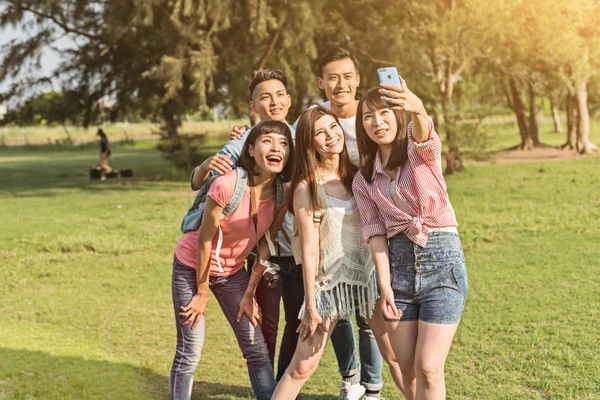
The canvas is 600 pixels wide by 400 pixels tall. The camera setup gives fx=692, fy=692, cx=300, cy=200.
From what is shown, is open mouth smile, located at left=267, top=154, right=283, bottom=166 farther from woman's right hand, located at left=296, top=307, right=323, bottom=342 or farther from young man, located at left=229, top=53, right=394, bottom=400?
woman's right hand, located at left=296, top=307, right=323, bottom=342

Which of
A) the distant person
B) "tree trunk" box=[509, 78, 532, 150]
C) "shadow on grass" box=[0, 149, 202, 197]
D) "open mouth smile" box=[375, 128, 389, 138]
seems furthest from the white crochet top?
"tree trunk" box=[509, 78, 532, 150]

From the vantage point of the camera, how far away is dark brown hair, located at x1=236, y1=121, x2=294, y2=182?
3.54 meters

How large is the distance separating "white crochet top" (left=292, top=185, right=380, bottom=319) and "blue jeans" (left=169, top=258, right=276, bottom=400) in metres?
0.42

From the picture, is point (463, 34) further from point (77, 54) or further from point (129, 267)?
point (129, 267)

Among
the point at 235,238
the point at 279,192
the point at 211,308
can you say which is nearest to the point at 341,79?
the point at 279,192

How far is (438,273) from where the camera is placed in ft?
10.2

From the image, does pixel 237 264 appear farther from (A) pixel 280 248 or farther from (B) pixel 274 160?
(B) pixel 274 160

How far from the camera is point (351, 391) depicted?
4199 mm

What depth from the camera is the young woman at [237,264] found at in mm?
3551

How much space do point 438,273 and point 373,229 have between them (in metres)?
0.37

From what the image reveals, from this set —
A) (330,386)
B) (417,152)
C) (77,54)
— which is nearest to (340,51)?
(417,152)

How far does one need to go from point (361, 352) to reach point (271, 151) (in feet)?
4.79

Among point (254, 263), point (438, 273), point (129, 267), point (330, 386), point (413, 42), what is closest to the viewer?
point (438, 273)

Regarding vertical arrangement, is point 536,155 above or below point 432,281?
below
